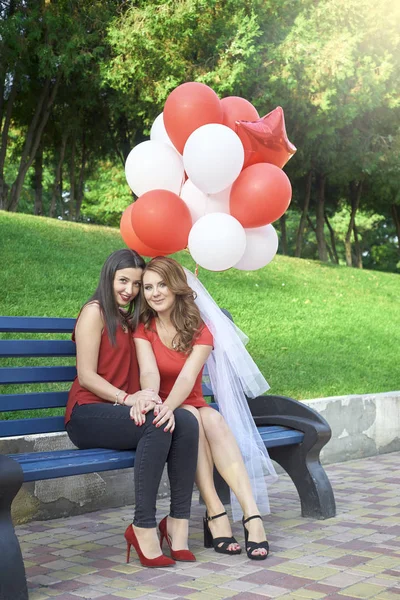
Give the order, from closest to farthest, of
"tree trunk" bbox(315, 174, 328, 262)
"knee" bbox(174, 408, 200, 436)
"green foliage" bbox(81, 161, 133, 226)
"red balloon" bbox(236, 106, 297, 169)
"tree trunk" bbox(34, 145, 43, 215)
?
"knee" bbox(174, 408, 200, 436), "red balloon" bbox(236, 106, 297, 169), "tree trunk" bbox(34, 145, 43, 215), "tree trunk" bbox(315, 174, 328, 262), "green foliage" bbox(81, 161, 133, 226)

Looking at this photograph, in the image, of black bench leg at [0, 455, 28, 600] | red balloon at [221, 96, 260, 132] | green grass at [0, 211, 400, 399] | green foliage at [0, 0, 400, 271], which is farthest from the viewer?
green foliage at [0, 0, 400, 271]

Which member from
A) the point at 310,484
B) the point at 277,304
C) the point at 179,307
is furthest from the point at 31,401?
the point at 277,304

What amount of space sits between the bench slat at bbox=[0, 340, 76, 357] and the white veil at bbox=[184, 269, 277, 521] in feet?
2.58

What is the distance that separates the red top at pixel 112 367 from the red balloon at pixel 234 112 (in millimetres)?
1378

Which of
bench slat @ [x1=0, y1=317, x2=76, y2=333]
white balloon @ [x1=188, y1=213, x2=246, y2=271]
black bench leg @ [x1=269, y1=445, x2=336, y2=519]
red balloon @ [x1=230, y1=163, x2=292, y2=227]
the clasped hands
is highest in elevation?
red balloon @ [x1=230, y1=163, x2=292, y2=227]

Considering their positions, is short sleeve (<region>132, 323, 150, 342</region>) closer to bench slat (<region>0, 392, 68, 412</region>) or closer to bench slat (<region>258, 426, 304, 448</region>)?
bench slat (<region>0, 392, 68, 412</region>)

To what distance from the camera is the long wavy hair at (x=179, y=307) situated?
4.12 meters

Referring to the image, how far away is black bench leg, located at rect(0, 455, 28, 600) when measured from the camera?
3053 millimetres

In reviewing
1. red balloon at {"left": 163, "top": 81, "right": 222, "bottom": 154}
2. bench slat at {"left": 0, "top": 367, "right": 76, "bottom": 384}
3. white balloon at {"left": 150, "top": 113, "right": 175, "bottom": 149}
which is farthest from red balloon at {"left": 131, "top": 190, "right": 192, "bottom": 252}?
bench slat at {"left": 0, "top": 367, "right": 76, "bottom": 384}

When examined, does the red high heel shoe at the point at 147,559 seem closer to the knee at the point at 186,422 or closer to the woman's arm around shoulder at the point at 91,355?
the knee at the point at 186,422

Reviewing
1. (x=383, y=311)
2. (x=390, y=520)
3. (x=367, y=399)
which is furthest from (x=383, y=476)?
(x=383, y=311)

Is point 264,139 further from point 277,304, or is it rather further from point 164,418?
point 277,304

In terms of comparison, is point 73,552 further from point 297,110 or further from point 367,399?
point 297,110

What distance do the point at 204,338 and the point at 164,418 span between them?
655 mm
